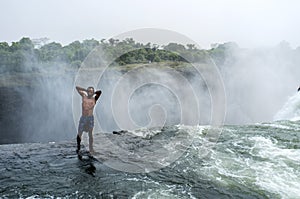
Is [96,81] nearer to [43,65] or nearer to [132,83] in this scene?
[132,83]

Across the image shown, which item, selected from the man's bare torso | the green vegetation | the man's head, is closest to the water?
the man's bare torso

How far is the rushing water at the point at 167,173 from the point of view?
24.2 feet

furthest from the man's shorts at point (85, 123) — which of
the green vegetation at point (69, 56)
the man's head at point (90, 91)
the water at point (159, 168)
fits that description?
the green vegetation at point (69, 56)

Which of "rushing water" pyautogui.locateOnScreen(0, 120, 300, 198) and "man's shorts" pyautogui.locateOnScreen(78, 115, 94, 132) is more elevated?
"man's shorts" pyautogui.locateOnScreen(78, 115, 94, 132)

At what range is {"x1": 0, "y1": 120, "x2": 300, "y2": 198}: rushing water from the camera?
7.39m

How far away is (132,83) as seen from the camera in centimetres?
3697

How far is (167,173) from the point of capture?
8727 mm

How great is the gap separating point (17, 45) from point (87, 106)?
194ft

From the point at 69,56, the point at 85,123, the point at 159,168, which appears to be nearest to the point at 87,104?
the point at 85,123

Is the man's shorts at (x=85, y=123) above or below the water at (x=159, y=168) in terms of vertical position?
above

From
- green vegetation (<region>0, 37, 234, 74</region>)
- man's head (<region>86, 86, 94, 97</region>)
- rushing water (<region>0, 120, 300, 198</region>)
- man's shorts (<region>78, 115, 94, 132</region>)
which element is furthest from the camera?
green vegetation (<region>0, 37, 234, 74</region>)

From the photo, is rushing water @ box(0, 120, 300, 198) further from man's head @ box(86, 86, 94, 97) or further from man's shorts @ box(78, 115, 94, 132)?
man's head @ box(86, 86, 94, 97)

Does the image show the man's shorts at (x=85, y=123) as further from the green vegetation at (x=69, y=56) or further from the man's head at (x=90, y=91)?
the green vegetation at (x=69, y=56)

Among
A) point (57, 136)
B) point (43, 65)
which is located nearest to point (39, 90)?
point (43, 65)
